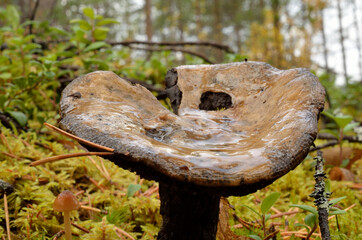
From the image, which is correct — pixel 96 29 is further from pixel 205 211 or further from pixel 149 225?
pixel 205 211

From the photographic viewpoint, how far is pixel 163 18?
61.0 ft

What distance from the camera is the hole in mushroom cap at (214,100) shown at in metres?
1.56

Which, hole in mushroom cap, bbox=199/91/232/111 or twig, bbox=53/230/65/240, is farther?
hole in mushroom cap, bbox=199/91/232/111

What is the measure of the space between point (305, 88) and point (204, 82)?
591 mm

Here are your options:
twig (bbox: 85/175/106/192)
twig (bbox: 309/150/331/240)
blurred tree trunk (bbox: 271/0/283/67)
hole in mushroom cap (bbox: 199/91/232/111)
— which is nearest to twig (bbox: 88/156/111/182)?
twig (bbox: 85/175/106/192)

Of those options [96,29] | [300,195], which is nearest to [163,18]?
[96,29]

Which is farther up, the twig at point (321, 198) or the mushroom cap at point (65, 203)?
the mushroom cap at point (65, 203)

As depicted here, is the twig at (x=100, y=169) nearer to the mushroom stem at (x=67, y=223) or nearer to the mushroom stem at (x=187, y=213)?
the mushroom stem at (x=67, y=223)

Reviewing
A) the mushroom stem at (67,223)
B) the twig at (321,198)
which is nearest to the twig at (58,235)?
the mushroom stem at (67,223)

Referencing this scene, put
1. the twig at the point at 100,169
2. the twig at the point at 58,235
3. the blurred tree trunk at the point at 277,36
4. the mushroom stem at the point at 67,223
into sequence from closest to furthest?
the mushroom stem at the point at 67,223 < the twig at the point at 58,235 < the twig at the point at 100,169 < the blurred tree trunk at the point at 277,36

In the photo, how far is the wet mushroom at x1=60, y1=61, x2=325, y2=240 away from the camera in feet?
2.74

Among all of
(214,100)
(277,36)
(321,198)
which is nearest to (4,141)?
(214,100)

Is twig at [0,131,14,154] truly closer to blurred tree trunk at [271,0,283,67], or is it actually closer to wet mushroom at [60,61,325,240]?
wet mushroom at [60,61,325,240]

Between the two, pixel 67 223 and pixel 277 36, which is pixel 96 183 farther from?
pixel 277 36
